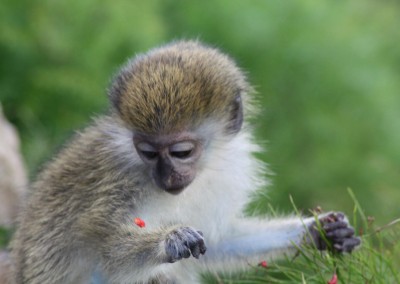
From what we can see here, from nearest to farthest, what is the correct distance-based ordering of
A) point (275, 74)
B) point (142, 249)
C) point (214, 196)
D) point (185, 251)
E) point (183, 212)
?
point (185, 251), point (142, 249), point (183, 212), point (214, 196), point (275, 74)

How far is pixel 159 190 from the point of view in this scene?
185 inches

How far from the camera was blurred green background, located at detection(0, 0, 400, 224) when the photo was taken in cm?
851

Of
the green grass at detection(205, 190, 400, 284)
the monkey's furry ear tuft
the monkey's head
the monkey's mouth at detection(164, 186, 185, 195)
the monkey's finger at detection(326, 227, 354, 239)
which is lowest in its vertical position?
the green grass at detection(205, 190, 400, 284)

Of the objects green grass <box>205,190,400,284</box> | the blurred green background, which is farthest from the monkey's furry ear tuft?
the blurred green background

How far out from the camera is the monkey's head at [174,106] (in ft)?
14.9

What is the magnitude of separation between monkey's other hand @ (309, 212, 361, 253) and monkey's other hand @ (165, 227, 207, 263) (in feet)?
2.75

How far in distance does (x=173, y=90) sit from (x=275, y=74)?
475 cm

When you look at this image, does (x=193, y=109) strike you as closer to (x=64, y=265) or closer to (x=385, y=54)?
(x=64, y=265)

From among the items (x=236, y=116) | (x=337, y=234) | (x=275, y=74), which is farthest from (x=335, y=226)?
(x=275, y=74)

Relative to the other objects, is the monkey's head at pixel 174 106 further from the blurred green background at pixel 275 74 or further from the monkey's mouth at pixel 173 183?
the blurred green background at pixel 275 74

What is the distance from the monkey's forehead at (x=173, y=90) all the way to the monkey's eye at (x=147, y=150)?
0.26 feet

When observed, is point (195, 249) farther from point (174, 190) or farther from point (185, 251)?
point (174, 190)

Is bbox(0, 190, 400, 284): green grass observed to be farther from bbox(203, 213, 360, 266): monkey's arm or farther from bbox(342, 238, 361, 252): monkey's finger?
bbox(203, 213, 360, 266): monkey's arm

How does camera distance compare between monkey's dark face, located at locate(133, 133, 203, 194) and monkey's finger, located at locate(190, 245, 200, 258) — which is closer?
monkey's finger, located at locate(190, 245, 200, 258)
